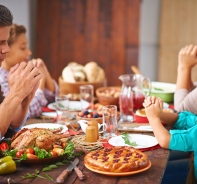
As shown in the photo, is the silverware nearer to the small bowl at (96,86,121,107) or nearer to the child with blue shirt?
the child with blue shirt

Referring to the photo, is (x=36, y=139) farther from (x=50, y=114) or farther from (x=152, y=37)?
(x=152, y=37)

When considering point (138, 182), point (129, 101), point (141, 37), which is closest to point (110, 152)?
point (138, 182)

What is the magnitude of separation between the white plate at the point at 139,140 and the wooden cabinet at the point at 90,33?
10.3ft

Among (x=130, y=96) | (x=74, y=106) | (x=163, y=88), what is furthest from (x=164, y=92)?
(x=74, y=106)

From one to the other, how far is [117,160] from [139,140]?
473 millimetres

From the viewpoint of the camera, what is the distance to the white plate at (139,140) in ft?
7.23

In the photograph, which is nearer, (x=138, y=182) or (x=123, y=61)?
(x=138, y=182)

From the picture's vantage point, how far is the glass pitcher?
2.85m

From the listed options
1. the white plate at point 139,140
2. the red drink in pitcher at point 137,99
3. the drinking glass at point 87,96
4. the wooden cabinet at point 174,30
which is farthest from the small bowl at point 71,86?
the wooden cabinet at point 174,30

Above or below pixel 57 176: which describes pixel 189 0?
above

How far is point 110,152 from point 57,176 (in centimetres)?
28

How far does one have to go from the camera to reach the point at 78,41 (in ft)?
18.0

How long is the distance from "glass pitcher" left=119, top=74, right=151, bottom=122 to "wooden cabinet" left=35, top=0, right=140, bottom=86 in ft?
7.01

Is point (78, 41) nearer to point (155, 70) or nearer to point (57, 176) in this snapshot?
point (155, 70)
